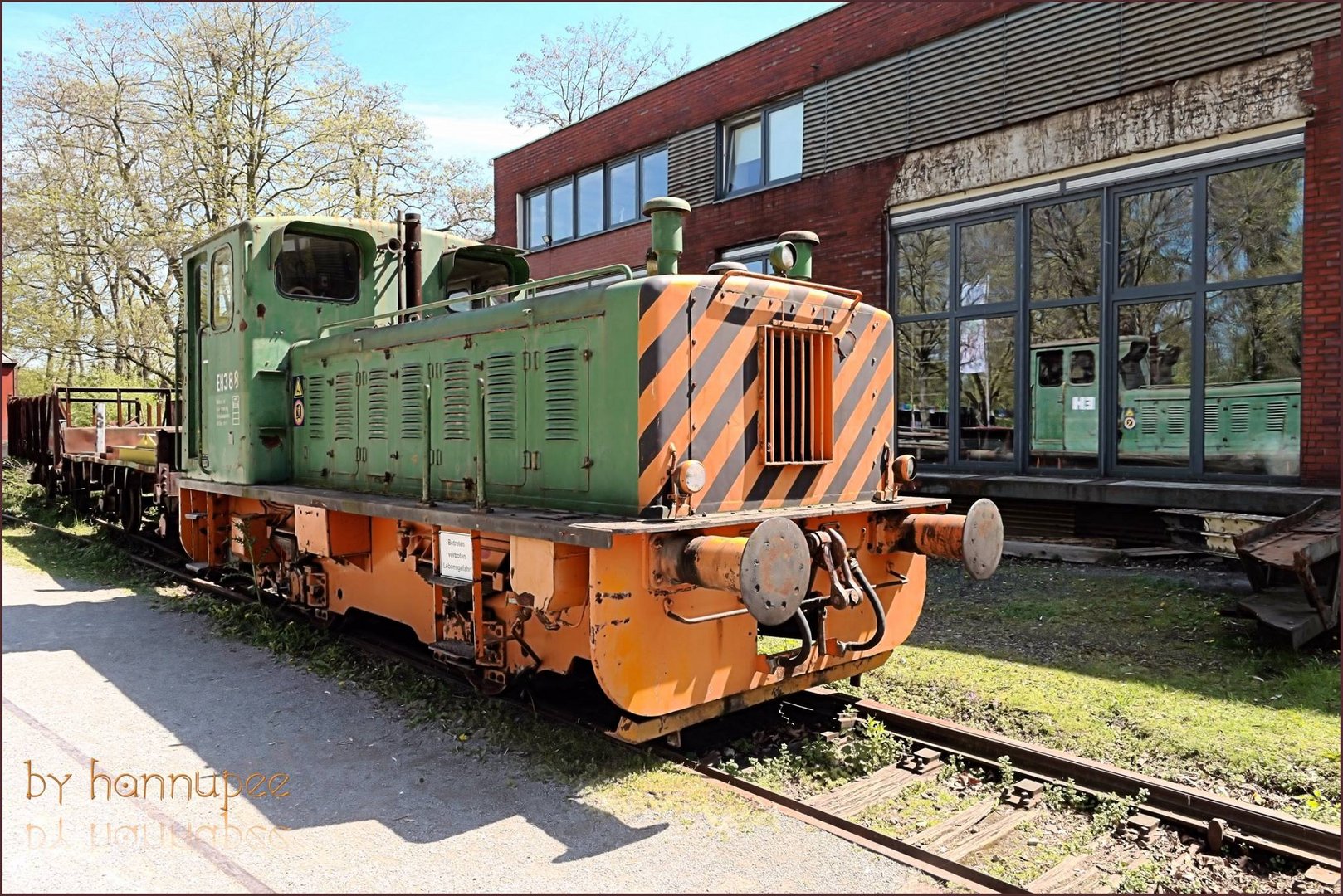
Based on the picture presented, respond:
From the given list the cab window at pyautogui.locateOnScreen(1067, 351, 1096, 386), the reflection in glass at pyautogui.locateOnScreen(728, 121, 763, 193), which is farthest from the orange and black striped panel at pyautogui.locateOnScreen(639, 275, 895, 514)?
the reflection in glass at pyautogui.locateOnScreen(728, 121, 763, 193)

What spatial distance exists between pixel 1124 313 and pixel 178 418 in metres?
10.4

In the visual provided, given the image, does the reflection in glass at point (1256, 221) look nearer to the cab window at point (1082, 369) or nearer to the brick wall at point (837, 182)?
the brick wall at point (837, 182)

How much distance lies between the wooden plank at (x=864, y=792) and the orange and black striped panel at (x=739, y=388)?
151cm

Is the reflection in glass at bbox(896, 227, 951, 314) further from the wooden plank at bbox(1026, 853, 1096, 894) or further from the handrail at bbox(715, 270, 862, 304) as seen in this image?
the wooden plank at bbox(1026, 853, 1096, 894)

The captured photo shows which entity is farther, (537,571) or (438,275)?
(438,275)

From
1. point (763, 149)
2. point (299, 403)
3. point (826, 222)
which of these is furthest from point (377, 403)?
point (763, 149)

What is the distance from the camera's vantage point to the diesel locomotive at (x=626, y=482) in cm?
427

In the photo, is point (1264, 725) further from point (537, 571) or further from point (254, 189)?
point (254, 189)

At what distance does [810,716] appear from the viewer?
17.0 feet

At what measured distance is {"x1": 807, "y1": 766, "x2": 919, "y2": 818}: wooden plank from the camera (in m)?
4.06

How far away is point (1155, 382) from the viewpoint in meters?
9.91

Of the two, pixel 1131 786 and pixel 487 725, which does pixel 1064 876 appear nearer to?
pixel 1131 786

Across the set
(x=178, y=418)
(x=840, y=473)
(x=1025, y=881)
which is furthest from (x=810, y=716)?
(x=178, y=418)

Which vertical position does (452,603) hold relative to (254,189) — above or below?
below
